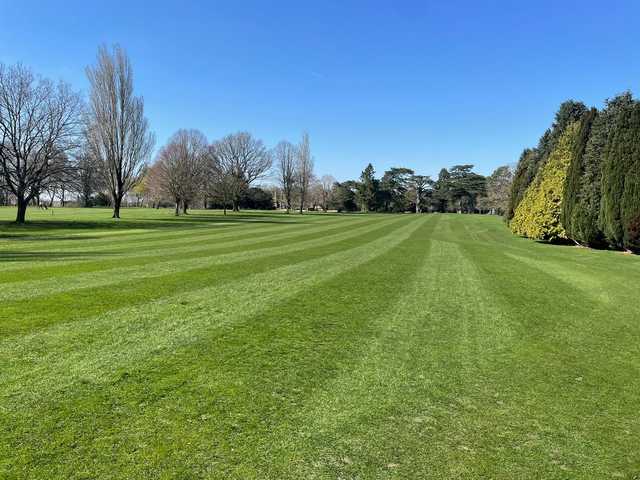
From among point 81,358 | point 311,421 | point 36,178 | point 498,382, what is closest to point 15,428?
point 81,358

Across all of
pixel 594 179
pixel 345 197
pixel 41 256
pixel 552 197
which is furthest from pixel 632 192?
pixel 345 197

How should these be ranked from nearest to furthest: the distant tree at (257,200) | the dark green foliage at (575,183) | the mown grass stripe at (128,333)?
the mown grass stripe at (128,333)
the dark green foliage at (575,183)
the distant tree at (257,200)

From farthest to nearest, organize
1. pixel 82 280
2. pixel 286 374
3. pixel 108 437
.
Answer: pixel 82 280
pixel 286 374
pixel 108 437

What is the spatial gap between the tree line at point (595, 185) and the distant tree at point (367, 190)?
8562 centimetres

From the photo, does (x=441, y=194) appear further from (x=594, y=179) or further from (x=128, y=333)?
(x=128, y=333)

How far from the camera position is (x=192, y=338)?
206 inches

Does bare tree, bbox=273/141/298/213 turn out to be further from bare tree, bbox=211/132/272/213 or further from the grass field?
the grass field

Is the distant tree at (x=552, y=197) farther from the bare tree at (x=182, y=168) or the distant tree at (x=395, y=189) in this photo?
the distant tree at (x=395, y=189)

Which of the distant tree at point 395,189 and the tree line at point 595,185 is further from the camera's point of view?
the distant tree at point 395,189

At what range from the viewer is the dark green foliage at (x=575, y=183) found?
67.3 feet

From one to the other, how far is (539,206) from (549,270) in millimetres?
13489

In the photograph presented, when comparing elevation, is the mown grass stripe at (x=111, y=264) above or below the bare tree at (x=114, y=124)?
below

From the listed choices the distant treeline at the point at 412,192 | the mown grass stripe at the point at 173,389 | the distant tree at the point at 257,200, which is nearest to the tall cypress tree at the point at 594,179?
the mown grass stripe at the point at 173,389

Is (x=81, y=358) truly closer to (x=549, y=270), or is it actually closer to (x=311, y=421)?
(x=311, y=421)
